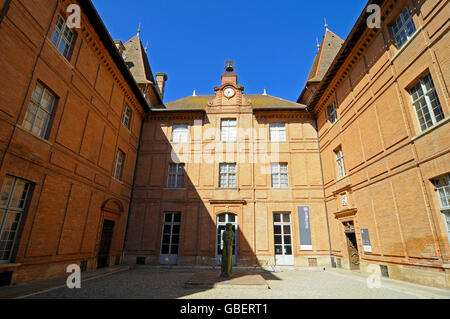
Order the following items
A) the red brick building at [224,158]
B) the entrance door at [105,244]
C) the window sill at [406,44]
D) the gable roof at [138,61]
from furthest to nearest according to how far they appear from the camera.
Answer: the gable roof at [138,61], the entrance door at [105,244], the window sill at [406,44], the red brick building at [224,158]

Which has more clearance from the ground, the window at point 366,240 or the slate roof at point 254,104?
the slate roof at point 254,104

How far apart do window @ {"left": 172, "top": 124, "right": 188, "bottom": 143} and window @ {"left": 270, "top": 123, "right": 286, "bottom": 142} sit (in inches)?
231

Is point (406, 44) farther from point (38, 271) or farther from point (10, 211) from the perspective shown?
point (38, 271)

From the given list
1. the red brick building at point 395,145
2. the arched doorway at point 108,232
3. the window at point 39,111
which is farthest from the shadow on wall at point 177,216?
the window at point 39,111

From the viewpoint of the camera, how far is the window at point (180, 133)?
15711 mm

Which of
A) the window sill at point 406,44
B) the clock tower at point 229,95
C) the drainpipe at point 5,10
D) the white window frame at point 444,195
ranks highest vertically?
the clock tower at point 229,95

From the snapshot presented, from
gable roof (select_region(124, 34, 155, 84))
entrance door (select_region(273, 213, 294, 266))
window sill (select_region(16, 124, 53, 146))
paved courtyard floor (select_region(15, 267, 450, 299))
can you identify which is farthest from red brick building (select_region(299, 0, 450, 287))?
gable roof (select_region(124, 34, 155, 84))

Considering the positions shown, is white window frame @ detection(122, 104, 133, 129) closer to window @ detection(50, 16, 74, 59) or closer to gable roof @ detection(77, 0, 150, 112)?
gable roof @ detection(77, 0, 150, 112)

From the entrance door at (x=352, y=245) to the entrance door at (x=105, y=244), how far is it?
1205 cm

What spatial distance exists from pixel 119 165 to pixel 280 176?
9.72 m

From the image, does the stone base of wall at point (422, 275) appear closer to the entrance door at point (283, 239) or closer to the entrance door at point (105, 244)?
the entrance door at point (283, 239)

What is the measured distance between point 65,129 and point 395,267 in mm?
13149

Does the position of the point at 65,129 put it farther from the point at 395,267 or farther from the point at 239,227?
the point at 395,267
